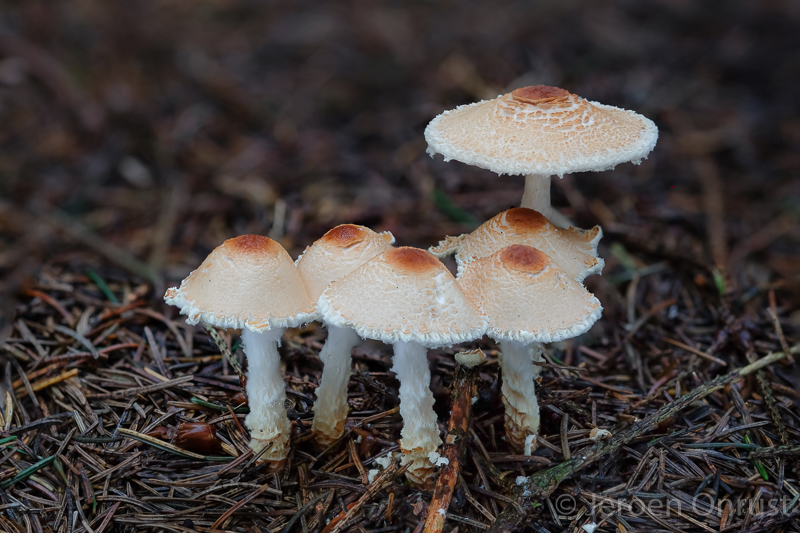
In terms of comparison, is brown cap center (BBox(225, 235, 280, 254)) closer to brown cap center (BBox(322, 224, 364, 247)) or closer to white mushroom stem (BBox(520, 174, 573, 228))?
brown cap center (BBox(322, 224, 364, 247))

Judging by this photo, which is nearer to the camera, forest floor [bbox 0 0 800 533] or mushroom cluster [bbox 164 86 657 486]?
mushroom cluster [bbox 164 86 657 486]

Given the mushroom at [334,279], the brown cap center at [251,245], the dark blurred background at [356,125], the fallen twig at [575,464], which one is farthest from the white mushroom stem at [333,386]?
the dark blurred background at [356,125]

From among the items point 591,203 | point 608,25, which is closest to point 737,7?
point 608,25

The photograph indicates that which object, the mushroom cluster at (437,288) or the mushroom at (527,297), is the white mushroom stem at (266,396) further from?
the mushroom at (527,297)

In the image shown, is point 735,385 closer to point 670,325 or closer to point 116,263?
point 670,325

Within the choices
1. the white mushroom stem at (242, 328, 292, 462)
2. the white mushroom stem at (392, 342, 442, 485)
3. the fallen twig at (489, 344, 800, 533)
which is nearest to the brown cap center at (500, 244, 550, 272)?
the white mushroom stem at (392, 342, 442, 485)

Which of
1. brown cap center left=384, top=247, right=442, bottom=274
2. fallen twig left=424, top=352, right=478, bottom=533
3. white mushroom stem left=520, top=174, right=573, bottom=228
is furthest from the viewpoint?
white mushroom stem left=520, top=174, right=573, bottom=228

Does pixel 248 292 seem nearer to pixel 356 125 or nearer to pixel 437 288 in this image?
pixel 437 288
